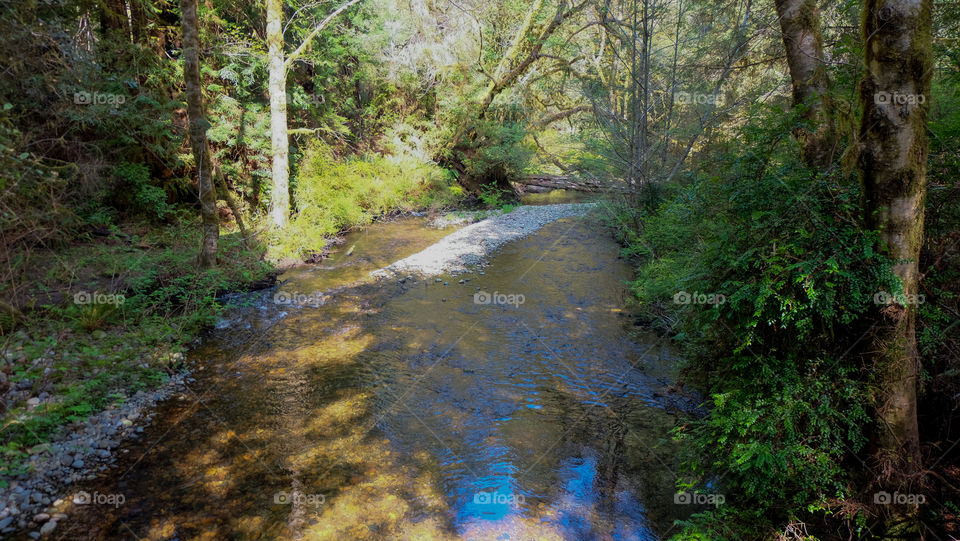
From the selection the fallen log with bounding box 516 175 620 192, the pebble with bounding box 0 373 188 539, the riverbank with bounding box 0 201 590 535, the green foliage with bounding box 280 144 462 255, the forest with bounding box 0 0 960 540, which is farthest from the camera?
the fallen log with bounding box 516 175 620 192

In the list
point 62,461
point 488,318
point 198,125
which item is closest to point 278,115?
point 198,125

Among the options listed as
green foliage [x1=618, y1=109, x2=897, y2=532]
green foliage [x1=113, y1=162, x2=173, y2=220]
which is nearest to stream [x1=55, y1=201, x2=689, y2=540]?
green foliage [x1=618, y1=109, x2=897, y2=532]

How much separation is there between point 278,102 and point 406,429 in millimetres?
9400

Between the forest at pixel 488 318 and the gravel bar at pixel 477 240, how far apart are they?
15cm

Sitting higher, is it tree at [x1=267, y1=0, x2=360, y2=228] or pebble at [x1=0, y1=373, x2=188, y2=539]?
tree at [x1=267, y1=0, x2=360, y2=228]

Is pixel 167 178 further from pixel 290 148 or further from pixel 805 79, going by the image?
pixel 805 79

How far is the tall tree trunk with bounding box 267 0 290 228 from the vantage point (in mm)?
10672

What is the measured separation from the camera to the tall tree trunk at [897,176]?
8.61ft

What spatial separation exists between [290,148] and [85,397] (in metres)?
9.97

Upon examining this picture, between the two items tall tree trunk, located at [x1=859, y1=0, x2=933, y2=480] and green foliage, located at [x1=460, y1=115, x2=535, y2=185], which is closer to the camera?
tall tree trunk, located at [x1=859, y1=0, x2=933, y2=480]

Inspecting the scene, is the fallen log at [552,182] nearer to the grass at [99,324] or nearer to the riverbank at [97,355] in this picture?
the riverbank at [97,355]

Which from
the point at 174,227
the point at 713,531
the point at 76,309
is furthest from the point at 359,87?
the point at 713,531

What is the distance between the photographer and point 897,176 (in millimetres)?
2736

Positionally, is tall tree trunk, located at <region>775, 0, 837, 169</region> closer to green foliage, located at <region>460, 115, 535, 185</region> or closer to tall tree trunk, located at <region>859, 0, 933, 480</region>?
tall tree trunk, located at <region>859, 0, 933, 480</region>
